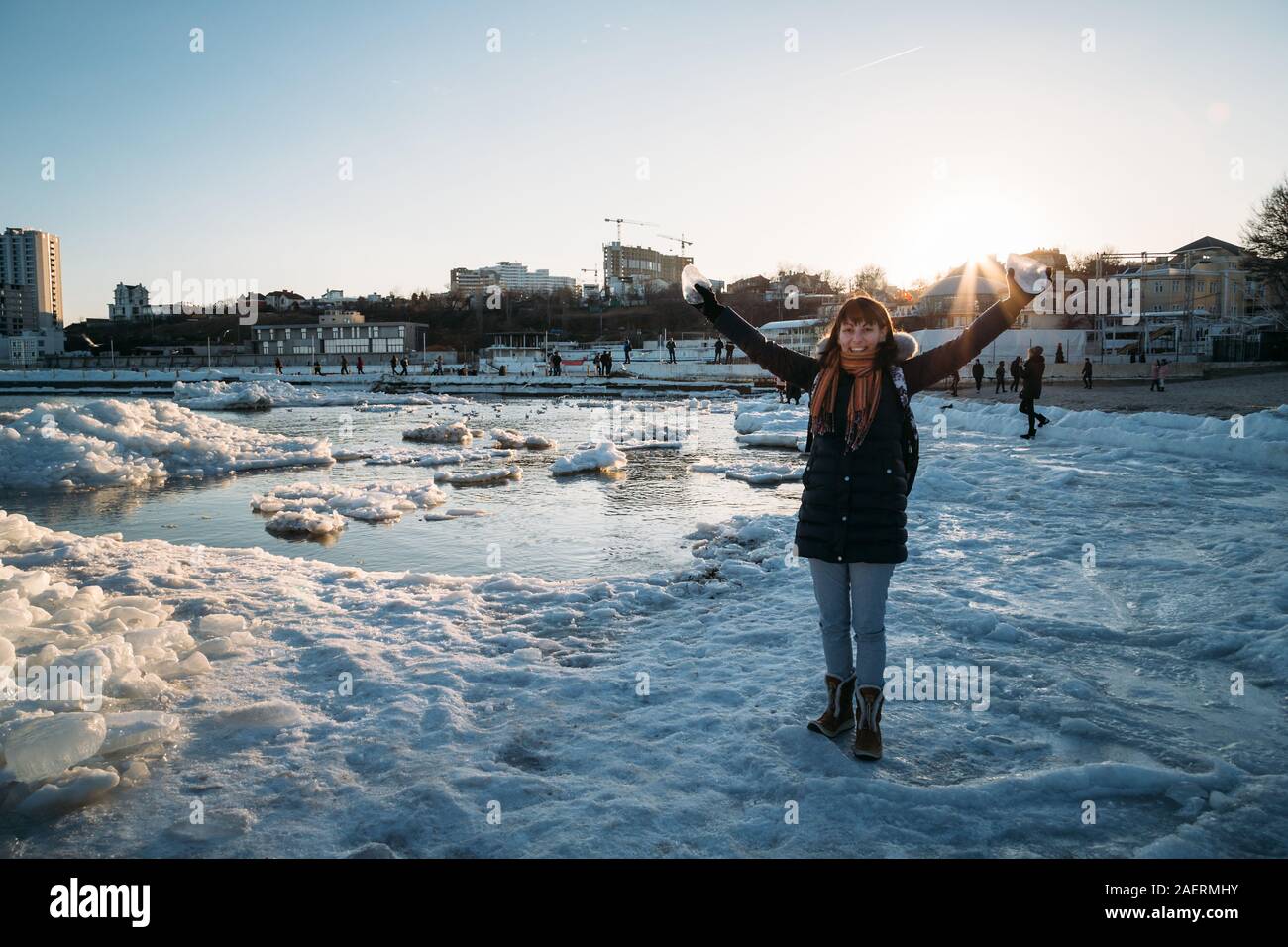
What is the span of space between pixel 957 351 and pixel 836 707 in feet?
5.71

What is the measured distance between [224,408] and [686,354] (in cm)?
4417

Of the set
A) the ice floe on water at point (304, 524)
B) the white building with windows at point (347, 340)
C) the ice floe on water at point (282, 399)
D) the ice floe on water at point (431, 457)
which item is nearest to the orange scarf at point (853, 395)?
the ice floe on water at point (304, 524)

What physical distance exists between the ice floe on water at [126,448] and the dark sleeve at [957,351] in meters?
13.9

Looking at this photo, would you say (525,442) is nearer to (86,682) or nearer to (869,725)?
(86,682)

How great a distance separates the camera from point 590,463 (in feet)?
47.3

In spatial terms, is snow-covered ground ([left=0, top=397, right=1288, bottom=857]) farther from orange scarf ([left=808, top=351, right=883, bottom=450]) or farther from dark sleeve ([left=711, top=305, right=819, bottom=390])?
dark sleeve ([left=711, top=305, right=819, bottom=390])

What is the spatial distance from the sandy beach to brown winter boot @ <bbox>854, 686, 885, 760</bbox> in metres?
20.0

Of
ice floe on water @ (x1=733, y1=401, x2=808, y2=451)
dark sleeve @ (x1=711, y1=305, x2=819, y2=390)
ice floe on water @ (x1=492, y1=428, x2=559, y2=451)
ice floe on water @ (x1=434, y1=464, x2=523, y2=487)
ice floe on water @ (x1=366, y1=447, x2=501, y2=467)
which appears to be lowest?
ice floe on water @ (x1=434, y1=464, x2=523, y2=487)

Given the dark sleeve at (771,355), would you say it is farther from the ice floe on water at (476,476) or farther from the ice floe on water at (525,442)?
the ice floe on water at (525,442)

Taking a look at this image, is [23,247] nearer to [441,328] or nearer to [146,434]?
[441,328]

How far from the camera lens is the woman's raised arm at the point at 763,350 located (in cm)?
379

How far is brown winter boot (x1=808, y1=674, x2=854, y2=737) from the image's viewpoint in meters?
3.69

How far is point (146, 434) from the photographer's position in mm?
15766

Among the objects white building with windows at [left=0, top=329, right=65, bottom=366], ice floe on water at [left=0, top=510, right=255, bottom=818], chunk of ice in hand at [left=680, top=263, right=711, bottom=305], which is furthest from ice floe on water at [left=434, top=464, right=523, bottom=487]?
white building with windows at [left=0, top=329, right=65, bottom=366]
